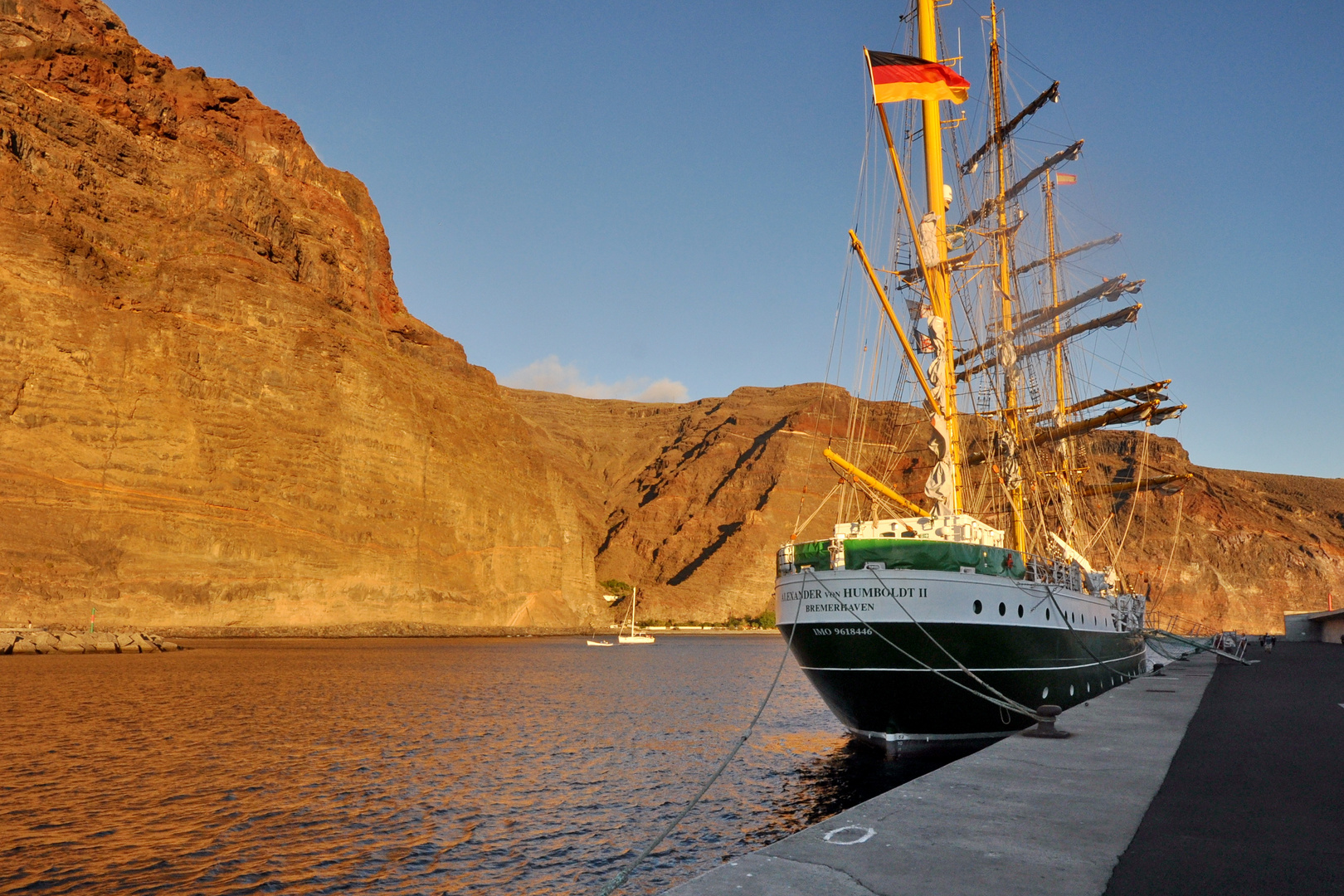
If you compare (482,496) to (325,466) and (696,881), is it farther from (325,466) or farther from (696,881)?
(696,881)

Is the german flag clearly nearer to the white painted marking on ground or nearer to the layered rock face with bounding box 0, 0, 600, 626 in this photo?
the white painted marking on ground

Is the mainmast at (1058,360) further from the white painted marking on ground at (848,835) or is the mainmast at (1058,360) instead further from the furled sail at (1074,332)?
the white painted marking on ground at (848,835)

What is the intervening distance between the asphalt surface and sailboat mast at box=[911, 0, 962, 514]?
16.6 meters

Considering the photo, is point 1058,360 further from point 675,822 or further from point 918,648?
point 675,822

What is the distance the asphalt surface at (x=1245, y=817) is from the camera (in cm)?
597

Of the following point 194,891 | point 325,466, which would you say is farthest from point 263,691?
point 325,466

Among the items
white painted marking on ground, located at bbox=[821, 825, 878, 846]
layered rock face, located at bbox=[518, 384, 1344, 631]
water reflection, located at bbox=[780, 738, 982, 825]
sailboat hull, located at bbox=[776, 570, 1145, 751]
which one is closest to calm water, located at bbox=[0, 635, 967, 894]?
water reflection, located at bbox=[780, 738, 982, 825]

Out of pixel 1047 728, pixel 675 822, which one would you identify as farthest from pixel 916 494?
pixel 675 822

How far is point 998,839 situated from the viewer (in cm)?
682

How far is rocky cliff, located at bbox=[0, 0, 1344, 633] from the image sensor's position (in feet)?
258

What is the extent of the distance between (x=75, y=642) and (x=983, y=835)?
243 feet

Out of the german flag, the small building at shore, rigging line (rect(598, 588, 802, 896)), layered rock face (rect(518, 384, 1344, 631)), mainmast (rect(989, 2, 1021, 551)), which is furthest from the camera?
layered rock face (rect(518, 384, 1344, 631))

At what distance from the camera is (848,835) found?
675 cm

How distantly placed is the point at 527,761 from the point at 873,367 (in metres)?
20.2
